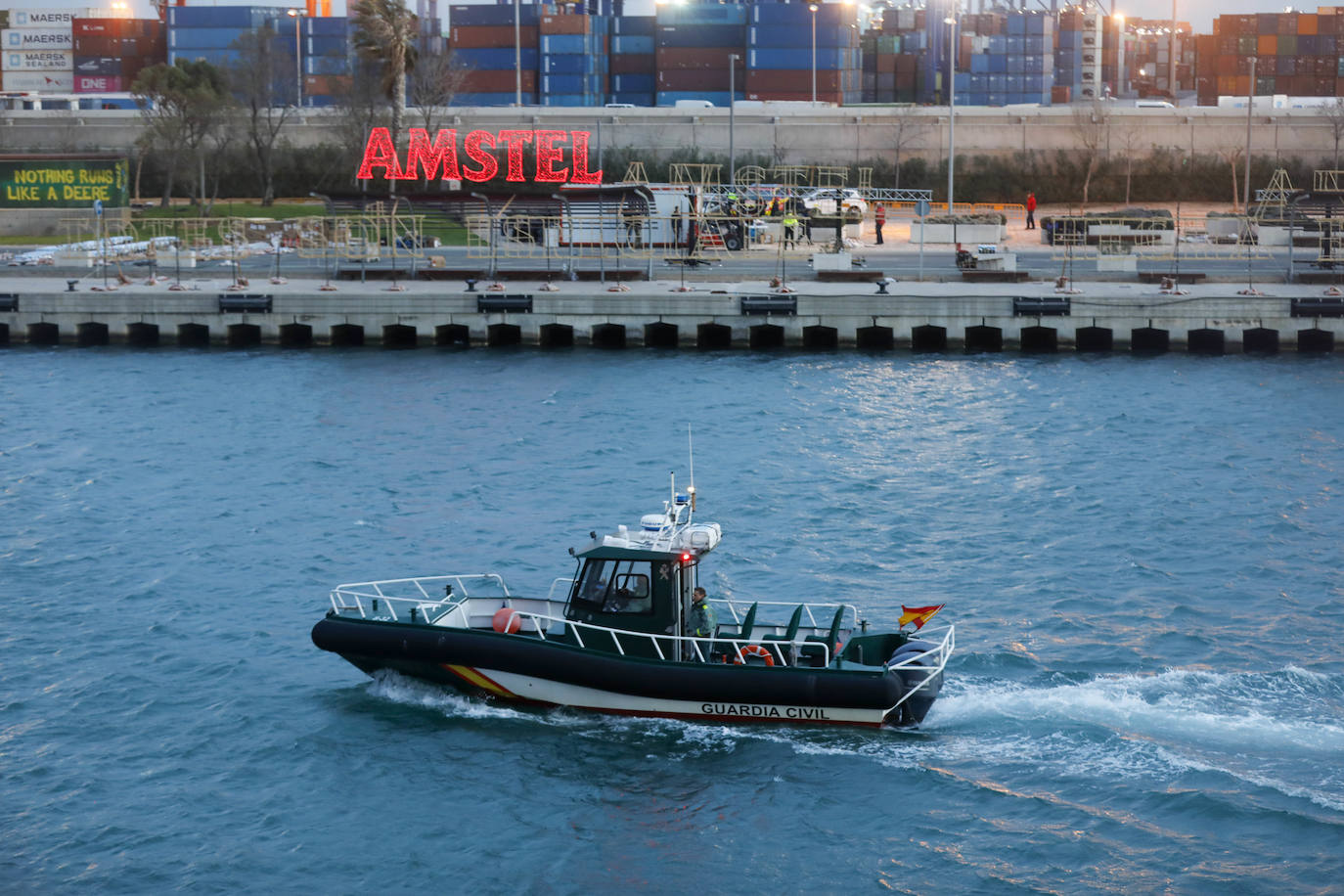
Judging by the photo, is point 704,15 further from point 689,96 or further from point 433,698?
point 433,698

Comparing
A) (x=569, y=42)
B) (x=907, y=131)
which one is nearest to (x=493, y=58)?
(x=569, y=42)

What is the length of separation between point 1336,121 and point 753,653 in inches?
3537

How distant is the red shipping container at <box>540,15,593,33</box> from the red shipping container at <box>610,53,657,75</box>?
430 centimetres

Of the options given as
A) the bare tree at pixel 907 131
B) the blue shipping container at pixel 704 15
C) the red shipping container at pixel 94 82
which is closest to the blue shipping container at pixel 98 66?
the red shipping container at pixel 94 82

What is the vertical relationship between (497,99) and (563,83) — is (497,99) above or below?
below

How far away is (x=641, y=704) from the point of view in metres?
20.4

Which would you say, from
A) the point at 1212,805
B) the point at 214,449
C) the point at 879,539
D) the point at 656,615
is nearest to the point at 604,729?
the point at 656,615

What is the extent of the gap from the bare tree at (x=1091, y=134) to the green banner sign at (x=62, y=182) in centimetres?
5921

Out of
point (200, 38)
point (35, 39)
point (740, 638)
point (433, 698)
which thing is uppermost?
point (35, 39)

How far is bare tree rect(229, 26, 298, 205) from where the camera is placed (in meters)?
97.1

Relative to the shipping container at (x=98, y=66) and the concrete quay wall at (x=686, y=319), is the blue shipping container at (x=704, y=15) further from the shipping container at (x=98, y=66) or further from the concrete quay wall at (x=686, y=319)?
the concrete quay wall at (x=686, y=319)

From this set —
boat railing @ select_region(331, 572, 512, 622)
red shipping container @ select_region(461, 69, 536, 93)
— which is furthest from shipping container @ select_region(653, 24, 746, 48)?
boat railing @ select_region(331, 572, 512, 622)

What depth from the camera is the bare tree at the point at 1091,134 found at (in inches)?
3917

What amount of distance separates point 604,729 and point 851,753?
10.8 feet
